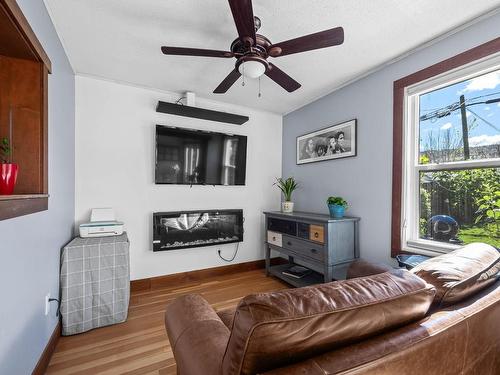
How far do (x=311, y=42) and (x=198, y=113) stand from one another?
5.72 ft

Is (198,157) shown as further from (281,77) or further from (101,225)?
(281,77)

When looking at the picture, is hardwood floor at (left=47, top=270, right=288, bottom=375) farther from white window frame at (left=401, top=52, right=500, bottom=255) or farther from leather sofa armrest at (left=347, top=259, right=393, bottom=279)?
white window frame at (left=401, top=52, right=500, bottom=255)

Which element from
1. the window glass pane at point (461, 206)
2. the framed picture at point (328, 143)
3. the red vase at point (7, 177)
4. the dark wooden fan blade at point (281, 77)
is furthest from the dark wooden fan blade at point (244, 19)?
the window glass pane at point (461, 206)

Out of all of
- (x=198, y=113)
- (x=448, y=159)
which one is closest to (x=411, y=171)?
(x=448, y=159)

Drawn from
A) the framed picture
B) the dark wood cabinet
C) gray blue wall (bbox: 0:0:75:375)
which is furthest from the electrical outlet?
the framed picture

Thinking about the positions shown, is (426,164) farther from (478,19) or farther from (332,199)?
(478,19)

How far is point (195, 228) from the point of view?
296 centimetres

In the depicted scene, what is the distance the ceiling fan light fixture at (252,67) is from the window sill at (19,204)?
139 centimetres

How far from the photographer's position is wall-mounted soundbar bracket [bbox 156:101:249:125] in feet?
8.83

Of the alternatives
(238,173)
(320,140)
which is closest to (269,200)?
(238,173)

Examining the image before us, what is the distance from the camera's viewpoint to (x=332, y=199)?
2.53m

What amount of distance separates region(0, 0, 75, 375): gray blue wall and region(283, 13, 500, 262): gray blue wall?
8.63 feet

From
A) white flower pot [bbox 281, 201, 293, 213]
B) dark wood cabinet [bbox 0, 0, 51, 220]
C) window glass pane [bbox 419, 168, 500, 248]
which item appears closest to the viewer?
dark wood cabinet [bbox 0, 0, 51, 220]

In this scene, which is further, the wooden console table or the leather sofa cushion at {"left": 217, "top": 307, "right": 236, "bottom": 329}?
the wooden console table
